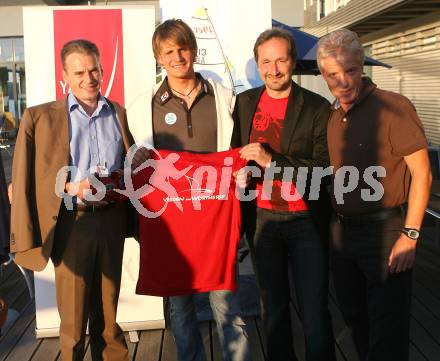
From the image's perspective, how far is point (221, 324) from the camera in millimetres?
2783

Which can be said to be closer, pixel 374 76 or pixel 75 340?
pixel 75 340

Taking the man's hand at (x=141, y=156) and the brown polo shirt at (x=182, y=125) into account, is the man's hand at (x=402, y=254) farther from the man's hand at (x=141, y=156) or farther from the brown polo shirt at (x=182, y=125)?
the man's hand at (x=141, y=156)

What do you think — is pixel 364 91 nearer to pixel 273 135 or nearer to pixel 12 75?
pixel 273 135

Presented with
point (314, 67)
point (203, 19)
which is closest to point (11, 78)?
point (314, 67)

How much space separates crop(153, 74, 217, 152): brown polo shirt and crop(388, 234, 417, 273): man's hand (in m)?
0.99

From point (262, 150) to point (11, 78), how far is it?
18.8 meters

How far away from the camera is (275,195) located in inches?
105

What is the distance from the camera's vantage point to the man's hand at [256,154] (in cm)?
243

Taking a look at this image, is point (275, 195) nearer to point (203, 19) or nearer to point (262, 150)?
point (262, 150)

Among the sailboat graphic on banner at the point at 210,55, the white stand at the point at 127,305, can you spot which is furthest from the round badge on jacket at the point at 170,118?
the sailboat graphic on banner at the point at 210,55

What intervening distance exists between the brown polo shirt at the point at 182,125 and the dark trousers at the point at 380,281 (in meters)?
0.78

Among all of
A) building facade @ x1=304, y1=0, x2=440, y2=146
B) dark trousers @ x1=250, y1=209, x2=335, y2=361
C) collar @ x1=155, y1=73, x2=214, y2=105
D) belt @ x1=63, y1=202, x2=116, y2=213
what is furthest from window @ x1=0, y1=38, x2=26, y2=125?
dark trousers @ x1=250, y1=209, x2=335, y2=361

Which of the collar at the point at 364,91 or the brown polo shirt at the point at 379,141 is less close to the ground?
the collar at the point at 364,91

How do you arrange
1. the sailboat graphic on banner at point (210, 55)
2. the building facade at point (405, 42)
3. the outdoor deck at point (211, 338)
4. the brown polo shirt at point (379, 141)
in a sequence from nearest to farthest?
the brown polo shirt at point (379, 141) < the outdoor deck at point (211, 338) < the sailboat graphic on banner at point (210, 55) < the building facade at point (405, 42)
